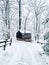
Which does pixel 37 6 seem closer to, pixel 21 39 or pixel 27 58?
pixel 21 39

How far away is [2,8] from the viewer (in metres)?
30.5

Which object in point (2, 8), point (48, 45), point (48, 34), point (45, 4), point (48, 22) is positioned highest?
point (45, 4)

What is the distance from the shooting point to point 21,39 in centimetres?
2578

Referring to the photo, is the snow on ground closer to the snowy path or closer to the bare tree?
the snowy path

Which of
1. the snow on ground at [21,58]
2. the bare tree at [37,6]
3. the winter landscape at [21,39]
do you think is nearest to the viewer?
the snow on ground at [21,58]

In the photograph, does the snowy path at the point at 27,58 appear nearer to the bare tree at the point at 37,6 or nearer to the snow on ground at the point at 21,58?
the snow on ground at the point at 21,58

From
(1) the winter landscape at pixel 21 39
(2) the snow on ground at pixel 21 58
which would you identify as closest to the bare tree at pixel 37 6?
(1) the winter landscape at pixel 21 39

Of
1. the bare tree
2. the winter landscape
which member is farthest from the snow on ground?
the bare tree

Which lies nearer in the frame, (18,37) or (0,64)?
(0,64)

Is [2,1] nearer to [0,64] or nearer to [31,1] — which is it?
[31,1]

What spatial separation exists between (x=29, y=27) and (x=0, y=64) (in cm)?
4775

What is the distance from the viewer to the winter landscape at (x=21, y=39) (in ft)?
34.2

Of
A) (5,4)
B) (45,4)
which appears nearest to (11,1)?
(5,4)

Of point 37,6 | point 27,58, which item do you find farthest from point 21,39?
point 37,6
